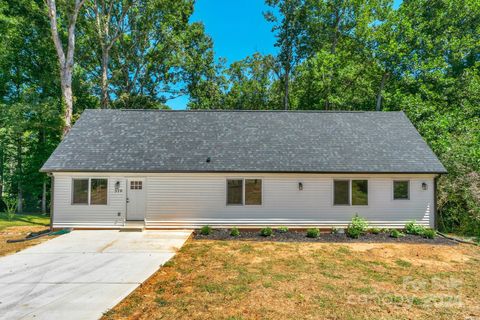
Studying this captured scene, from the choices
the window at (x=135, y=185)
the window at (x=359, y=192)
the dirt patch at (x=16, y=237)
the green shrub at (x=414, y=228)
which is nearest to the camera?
the dirt patch at (x=16, y=237)

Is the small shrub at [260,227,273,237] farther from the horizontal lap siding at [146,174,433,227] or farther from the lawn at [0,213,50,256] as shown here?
the lawn at [0,213,50,256]

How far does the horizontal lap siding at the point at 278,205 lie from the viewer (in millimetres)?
11695

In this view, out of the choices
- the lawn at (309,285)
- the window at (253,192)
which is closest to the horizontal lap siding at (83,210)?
the lawn at (309,285)

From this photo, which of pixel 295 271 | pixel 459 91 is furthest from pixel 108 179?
pixel 459 91

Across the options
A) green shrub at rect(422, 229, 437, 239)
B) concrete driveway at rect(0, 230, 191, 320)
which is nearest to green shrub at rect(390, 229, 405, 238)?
green shrub at rect(422, 229, 437, 239)

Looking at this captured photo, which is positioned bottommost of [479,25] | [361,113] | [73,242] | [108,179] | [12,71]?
[73,242]

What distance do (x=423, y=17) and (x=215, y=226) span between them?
953 inches

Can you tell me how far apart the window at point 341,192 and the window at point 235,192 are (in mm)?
Answer: 4166

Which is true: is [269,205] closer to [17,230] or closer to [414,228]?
[414,228]

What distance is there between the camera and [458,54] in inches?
821

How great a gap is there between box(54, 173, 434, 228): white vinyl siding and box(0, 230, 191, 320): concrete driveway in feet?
3.38

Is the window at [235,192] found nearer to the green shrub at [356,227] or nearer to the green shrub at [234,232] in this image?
the green shrub at [234,232]

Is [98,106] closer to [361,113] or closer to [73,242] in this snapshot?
[73,242]

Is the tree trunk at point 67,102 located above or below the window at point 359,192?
above
